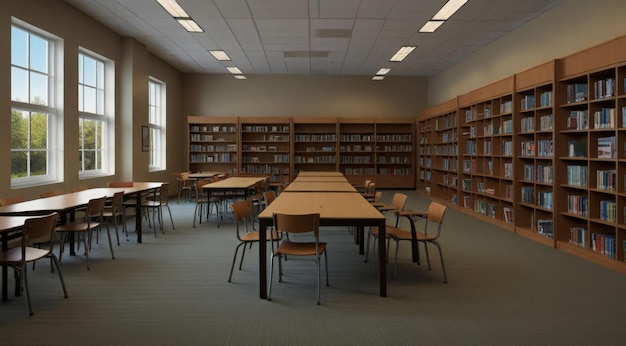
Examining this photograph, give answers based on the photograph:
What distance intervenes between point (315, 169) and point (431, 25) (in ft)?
22.0

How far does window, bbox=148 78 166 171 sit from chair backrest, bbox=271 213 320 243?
8.87 metres

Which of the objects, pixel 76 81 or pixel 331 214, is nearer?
pixel 331 214

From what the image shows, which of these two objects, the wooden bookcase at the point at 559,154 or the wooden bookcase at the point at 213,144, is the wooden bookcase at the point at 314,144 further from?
the wooden bookcase at the point at 559,154

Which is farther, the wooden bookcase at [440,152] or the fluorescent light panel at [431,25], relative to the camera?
the wooden bookcase at [440,152]

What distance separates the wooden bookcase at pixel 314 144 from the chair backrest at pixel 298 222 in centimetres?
1004

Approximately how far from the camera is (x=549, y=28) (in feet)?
23.0

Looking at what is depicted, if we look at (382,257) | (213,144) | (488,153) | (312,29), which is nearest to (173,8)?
(312,29)

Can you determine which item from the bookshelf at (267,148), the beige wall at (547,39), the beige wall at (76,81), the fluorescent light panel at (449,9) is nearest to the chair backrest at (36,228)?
the beige wall at (76,81)

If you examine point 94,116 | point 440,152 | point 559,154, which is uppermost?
point 94,116

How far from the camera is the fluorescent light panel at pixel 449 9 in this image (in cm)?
670

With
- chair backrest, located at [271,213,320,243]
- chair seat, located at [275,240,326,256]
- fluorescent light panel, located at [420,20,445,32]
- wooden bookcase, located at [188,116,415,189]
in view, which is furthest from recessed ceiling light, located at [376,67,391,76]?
chair backrest, located at [271,213,320,243]

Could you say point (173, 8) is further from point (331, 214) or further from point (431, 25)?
point (331, 214)

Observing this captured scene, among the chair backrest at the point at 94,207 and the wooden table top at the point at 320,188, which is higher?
the wooden table top at the point at 320,188

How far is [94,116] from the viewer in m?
8.27
